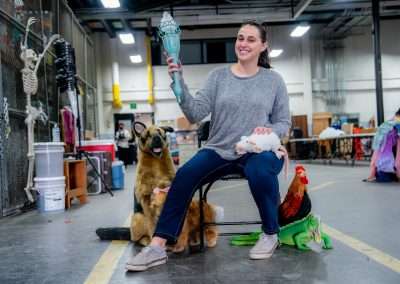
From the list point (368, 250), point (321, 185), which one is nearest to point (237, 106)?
point (368, 250)

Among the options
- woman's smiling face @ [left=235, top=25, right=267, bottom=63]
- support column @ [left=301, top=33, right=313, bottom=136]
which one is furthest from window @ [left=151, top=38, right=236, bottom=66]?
woman's smiling face @ [left=235, top=25, right=267, bottom=63]

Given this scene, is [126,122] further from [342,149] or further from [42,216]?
[42,216]

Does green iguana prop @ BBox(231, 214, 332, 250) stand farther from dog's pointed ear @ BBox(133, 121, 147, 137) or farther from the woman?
dog's pointed ear @ BBox(133, 121, 147, 137)

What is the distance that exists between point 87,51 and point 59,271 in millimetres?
9930

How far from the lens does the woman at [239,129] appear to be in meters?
2.53

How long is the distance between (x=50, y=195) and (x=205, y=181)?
3250 mm

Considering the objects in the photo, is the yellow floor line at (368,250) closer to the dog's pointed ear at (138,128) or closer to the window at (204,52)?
the dog's pointed ear at (138,128)

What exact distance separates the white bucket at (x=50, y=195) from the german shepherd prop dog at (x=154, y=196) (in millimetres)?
2601

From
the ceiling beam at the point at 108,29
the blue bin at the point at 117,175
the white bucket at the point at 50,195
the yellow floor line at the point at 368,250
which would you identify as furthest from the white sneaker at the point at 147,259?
the ceiling beam at the point at 108,29

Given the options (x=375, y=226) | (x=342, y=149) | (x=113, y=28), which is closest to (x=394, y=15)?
(x=342, y=149)

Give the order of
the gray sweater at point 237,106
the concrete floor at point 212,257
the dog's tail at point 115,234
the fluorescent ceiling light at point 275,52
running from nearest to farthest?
the concrete floor at point 212,257 < the gray sweater at point 237,106 < the dog's tail at point 115,234 < the fluorescent ceiling light at point 275,52

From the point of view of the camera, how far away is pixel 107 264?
8.62 feet

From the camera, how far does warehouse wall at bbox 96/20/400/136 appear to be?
1928cm

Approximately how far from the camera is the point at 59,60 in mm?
6570
